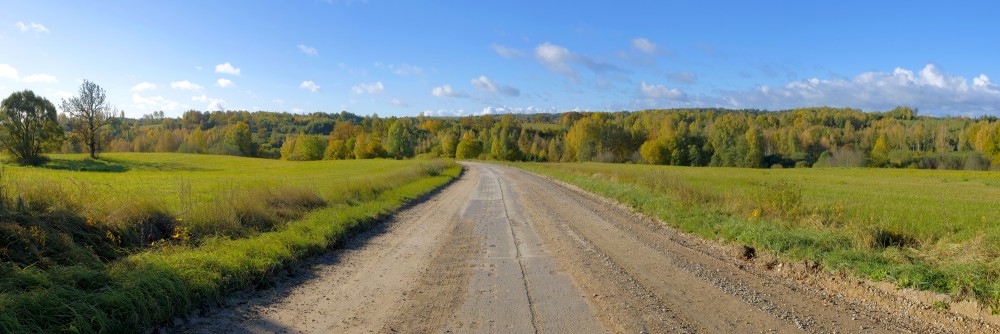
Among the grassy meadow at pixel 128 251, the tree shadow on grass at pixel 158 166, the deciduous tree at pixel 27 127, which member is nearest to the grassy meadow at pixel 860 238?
the grassy meadow at pixel 128 251

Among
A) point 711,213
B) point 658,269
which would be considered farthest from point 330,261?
point 711,213

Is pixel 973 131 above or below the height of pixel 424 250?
above

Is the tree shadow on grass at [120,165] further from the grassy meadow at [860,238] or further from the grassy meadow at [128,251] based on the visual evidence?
the grassy meadow at [860,238]

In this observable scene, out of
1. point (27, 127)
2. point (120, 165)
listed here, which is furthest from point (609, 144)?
point (27, 127)

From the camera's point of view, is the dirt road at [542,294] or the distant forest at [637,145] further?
the distant forest at [637,145]

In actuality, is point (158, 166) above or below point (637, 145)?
below

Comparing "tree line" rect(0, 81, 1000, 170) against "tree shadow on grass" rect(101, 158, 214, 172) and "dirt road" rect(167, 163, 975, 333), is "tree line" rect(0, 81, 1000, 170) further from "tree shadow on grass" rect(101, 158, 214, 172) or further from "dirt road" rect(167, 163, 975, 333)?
"dirt road" rect(167, 163, 975, 333)

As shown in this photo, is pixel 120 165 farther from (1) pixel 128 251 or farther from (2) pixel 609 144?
(2) pixel 609 144

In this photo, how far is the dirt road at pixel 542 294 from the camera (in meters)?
5.46

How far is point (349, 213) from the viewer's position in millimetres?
13656

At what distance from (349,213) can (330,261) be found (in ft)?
15.7

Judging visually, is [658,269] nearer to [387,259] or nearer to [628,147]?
[387,259]

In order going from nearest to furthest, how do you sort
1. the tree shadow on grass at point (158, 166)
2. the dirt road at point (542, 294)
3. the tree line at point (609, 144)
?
1. the dirt road at point (542, 294)
2. the tree shadow on grass at point (158, 166)
3. the tree line at point (609, 144)

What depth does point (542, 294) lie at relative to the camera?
665 cm
